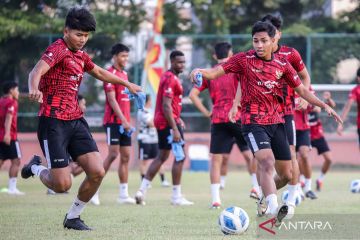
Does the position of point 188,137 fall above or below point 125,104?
below

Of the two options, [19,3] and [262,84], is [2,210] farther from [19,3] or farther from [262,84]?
[19,3]

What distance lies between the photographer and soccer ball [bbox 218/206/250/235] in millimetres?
9102

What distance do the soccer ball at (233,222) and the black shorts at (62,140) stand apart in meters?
1.64

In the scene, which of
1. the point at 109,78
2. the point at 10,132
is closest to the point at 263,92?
the point at 109,78

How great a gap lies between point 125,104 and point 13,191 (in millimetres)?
3459

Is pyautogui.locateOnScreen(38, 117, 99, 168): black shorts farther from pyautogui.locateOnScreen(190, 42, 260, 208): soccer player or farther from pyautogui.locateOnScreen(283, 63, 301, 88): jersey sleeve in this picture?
pyautogui.locateOnScreen(190, 42, 260, 208): soccer player

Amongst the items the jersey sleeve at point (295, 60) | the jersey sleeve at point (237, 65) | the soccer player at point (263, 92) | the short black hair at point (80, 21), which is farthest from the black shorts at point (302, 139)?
the short black hair at point (80, 21)

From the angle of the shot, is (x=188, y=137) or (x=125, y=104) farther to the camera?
(x=188, y=137)

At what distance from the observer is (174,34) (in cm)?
2667

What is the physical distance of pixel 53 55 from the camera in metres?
9.14

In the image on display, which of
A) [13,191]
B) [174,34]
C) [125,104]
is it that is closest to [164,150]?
[125,104]

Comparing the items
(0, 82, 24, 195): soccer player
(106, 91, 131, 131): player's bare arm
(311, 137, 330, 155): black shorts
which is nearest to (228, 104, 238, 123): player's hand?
(106, 91, 131, 131): player's bare arm

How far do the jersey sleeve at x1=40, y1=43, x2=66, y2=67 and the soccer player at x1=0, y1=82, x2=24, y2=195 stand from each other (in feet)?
23.3

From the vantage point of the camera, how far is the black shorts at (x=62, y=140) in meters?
9.31
